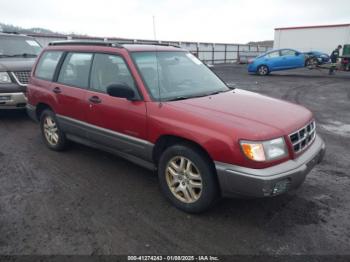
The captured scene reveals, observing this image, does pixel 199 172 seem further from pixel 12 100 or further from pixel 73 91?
pixel 12 100

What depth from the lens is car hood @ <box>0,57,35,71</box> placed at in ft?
22.6

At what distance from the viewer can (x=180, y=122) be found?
3.07 m

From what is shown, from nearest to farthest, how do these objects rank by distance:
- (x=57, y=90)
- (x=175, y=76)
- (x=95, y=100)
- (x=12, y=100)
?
(x=175, y=76)
(x=95, y=100)
(x=57, y=90)
(x=12, y=100)

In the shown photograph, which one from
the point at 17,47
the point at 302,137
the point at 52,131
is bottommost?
the point at 52,131

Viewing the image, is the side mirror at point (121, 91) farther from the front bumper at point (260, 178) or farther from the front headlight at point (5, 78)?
the front headlight at point (5, 78)

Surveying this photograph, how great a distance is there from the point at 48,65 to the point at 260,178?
4.08m

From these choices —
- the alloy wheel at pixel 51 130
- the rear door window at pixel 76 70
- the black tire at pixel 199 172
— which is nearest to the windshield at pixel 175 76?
the black tire at pixel 199 172

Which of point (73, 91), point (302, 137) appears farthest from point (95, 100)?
point (302, 137)

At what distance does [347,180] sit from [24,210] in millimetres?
4092

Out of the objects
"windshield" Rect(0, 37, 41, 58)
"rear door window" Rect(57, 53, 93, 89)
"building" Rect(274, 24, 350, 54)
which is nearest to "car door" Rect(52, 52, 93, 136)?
"rear door window" Rect(57, 53, 93, 89)

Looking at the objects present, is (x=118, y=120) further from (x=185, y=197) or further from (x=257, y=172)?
(x=257, y=172)

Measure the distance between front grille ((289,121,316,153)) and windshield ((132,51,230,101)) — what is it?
122cm

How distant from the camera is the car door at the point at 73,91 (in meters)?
4.21

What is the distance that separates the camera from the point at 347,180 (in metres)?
3.99
